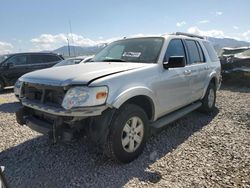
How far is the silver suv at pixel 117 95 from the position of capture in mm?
3199

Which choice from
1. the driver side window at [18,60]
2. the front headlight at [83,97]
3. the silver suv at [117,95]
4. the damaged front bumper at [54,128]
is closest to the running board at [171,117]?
the silver suv at [117,95]

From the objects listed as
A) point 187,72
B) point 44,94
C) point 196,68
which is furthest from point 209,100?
point 44,94

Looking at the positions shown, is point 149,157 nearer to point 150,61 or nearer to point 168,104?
point 168,104

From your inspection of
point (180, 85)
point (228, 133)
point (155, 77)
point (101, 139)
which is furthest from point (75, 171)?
point (228, 133)

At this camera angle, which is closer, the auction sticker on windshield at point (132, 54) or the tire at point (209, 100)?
the auction sticker on windshield at point (132, 54)

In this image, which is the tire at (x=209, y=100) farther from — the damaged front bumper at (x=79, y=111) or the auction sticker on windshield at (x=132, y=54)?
the damaged front bumper at (x=79, y=111)

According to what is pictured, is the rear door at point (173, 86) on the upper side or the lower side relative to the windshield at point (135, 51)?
lower

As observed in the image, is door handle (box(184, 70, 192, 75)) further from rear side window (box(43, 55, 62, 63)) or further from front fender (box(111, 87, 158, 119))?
rear side window (box(43, 55, 62, 63))

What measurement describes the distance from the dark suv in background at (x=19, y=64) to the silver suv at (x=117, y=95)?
26.6 ft

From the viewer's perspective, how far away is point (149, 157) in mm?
3963

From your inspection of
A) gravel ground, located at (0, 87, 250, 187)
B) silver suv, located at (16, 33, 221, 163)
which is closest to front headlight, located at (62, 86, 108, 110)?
silver suv, located at (16, 33, 221, 163)

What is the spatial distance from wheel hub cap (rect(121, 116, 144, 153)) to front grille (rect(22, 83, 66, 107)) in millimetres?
989

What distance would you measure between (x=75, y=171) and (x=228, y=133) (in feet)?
9.95

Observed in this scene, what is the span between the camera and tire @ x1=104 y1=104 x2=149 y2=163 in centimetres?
340
